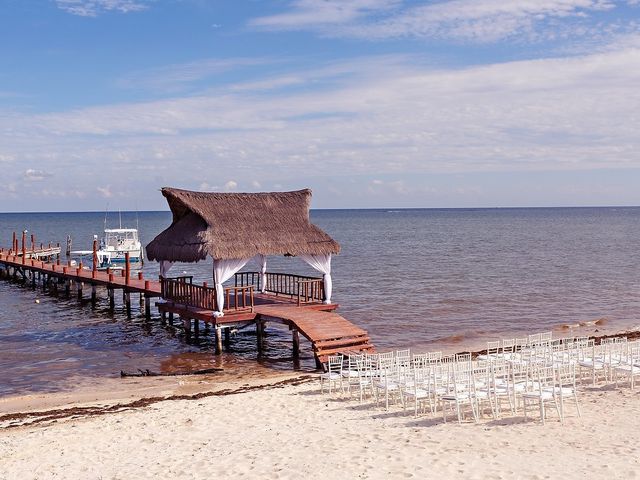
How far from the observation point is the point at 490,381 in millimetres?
12883

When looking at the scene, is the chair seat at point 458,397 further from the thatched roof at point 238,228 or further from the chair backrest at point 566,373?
the thatched roof at point 238,228

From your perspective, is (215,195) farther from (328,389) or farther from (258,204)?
(328,389)

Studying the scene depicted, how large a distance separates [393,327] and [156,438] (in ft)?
54.5

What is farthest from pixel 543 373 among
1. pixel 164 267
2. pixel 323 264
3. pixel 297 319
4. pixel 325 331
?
pixel 164 267

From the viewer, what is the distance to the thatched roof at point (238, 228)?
22031mm

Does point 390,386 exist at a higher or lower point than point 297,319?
lower

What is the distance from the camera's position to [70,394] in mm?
18016

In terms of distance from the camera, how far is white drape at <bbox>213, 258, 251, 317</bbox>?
858 inches

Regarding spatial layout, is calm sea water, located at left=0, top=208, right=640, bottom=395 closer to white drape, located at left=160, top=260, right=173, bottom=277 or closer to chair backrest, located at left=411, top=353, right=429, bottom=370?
white drape, located at left=160, top=260, right=173, bottom=277

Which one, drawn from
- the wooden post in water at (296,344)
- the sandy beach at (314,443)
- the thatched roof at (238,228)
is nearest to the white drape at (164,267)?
the thatched roof at (238,228)

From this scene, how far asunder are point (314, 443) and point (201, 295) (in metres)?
12.6

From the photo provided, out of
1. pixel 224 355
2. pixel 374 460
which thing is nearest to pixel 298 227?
pixel 224 355

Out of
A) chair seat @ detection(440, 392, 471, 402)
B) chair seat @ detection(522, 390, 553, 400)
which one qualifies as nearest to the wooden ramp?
chair seat @ detection(440, 392, 471, 402)

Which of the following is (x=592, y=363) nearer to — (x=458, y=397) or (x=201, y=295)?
(x=458, y=397)
